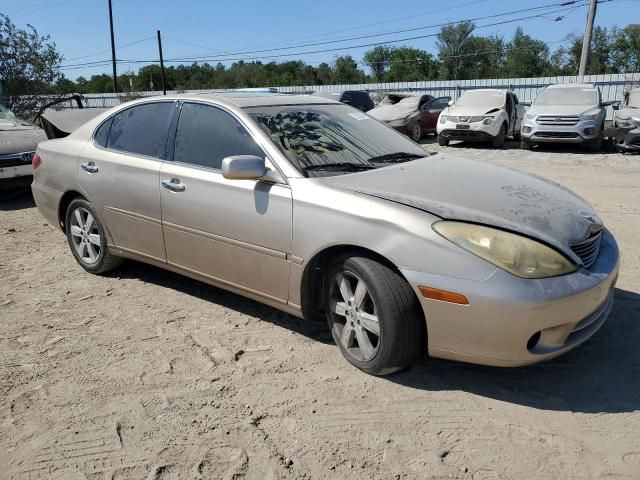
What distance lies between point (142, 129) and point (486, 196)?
2.69 metres

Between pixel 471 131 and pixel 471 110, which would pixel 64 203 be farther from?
pixel 471 110

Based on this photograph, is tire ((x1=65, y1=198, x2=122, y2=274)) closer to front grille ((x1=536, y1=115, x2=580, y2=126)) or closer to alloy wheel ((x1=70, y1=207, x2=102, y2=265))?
alloy wheel ((x1=70, y1=207, x2=102, y2=265))

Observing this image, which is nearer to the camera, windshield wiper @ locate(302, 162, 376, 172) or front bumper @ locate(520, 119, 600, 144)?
windshield wiper @ locate(302, 162, 376, 172)

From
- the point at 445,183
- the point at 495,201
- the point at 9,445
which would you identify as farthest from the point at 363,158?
the point at 9,445

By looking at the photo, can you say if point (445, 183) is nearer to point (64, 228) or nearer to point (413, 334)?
point (413, 334)

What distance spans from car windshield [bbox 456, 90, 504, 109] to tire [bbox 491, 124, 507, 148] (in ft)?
2.24

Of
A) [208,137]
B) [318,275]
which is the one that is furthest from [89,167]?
[318,275]

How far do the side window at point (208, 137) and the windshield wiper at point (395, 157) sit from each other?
80cm

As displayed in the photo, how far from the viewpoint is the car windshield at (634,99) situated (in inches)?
520

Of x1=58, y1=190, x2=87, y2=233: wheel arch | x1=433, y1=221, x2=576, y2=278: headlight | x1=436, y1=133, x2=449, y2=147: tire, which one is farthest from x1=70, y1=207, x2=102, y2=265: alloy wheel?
x1=436, y1=133, x2=449, y2=147: tire

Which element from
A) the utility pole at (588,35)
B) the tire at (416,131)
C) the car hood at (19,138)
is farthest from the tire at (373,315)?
the utility pole at (588,35)

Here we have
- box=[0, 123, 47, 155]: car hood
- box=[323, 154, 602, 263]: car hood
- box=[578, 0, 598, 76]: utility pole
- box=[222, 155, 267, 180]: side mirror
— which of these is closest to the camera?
box=[323, 154, 602, 263]: car hood

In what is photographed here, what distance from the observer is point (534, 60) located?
5947 centimetres

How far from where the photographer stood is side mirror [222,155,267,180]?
3354mm
